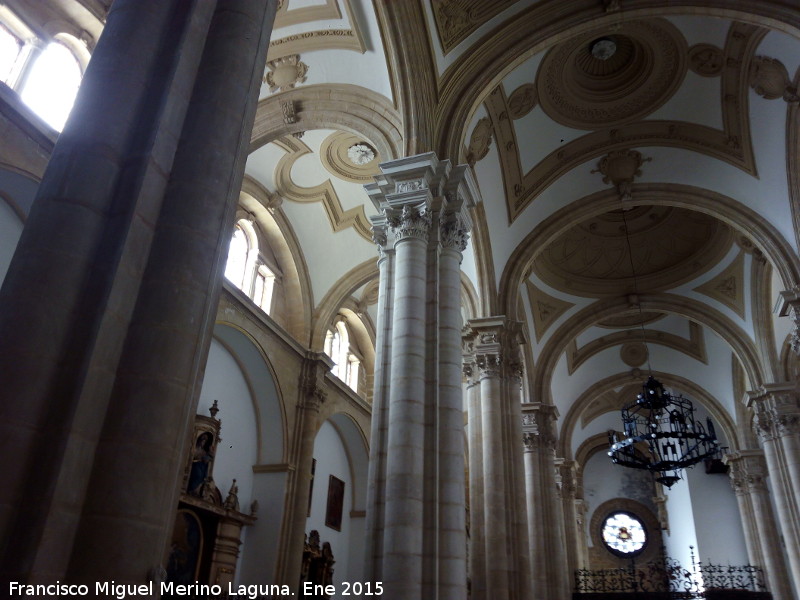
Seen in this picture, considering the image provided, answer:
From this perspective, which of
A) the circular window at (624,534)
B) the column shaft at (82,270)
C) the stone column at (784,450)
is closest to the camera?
the column shaft at (82,270)

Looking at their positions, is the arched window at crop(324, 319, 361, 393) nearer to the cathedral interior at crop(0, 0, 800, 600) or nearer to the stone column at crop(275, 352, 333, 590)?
the cathedral interior at crop(0, 0, 800, 600)

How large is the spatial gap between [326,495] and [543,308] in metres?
7.69

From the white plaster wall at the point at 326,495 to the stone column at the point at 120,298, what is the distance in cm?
1356

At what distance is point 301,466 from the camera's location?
1423 centimetres

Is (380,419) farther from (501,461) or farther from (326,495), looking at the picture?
(326,495)

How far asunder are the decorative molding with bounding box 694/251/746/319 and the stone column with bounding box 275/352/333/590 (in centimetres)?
1044

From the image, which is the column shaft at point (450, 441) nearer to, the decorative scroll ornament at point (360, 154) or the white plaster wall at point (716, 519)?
the decorative scroll ornament at point (360, 154)

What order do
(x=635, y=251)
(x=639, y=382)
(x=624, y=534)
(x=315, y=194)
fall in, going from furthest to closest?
(x=624, y=534), (x=639, y=382), (x=635, y=251), (x=315, y=194)

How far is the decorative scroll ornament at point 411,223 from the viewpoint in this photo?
8102 millimetres

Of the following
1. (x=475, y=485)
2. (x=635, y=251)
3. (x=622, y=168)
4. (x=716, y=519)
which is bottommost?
(x=475, y=485)

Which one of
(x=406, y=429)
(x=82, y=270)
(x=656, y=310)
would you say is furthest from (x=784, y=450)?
(x=82, y=270)

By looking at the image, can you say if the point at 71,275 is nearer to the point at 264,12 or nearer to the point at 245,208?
the point at 264,12

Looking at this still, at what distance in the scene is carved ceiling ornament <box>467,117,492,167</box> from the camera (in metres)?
11.1

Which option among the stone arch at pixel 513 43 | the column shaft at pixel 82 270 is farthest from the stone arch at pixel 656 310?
the column shaft at pixel 82 270
